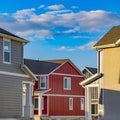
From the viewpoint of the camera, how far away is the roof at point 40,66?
203 ft

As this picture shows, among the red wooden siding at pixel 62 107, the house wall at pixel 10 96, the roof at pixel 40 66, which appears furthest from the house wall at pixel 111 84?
the roof at pixel 40 66

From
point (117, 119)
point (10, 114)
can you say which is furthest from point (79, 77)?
point (117, 119)

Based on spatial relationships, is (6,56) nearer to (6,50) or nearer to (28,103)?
(6,50)

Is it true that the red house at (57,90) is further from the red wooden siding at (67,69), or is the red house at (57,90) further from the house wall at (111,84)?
the house wall at (111,84)

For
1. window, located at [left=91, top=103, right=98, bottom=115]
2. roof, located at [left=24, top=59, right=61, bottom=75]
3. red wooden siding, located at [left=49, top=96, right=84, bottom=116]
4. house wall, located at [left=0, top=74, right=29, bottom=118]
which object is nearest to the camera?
house wall, located at [left=0, top=74, right=29, bottom=118]

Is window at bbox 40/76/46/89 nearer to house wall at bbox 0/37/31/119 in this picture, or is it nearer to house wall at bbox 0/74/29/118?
house wall at bbox 0/37/31/119

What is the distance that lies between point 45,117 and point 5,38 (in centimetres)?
2392

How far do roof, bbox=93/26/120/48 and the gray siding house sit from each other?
7.41 m

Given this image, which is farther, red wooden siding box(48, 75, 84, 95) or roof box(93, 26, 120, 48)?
red wooden siding box(48, 75, 84, 95)

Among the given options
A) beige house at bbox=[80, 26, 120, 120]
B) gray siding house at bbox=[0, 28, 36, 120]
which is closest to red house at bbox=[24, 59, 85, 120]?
gray siding house at bbox=[0, 28, 36, 120]

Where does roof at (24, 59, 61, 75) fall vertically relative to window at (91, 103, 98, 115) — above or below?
above

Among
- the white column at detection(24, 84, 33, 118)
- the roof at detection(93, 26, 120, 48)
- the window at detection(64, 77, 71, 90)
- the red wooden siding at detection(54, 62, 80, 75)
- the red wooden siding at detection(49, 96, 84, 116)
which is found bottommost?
the red wooden siding at detection(49, 96, 84, 116)

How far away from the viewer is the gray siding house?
34.9m

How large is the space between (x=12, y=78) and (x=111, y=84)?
8829 mm
